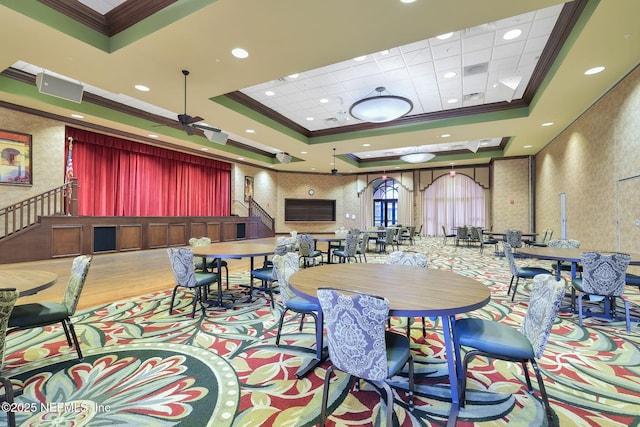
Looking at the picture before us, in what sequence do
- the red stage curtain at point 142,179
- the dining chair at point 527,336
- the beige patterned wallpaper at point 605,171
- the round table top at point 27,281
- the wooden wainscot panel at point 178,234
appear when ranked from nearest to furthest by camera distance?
the dining chair at point 527,336 < the round table top at point 27,281 < the beige patterned wallpaper at point 605,171 < the red stage curtain at point 142,179 < the wooden wainscot panel at point 178,234

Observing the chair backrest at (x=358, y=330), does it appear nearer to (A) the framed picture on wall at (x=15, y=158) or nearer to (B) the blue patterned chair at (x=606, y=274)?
(B) the blue patterned chair at (x=606, y=274)

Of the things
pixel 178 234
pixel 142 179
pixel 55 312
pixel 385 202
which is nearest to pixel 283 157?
pixel 178 234

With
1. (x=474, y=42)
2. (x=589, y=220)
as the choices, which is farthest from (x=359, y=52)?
(x=589, y=220)

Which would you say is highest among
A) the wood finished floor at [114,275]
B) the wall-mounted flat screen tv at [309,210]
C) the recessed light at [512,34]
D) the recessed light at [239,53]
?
the recessed light at [512,34]

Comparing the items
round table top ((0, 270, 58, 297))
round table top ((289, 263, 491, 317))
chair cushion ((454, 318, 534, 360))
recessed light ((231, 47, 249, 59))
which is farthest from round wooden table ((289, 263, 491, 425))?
recessed light ((231, 47, 249, 59))

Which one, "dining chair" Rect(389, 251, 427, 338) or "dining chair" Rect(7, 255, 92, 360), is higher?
"dining chair" Rect(389, 251, 427, 338)

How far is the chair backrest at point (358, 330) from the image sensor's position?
1.43 meters

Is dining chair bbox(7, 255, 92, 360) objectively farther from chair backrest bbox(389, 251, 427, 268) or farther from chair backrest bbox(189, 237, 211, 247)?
chair backrest bbox(389, 251, 427, 268)

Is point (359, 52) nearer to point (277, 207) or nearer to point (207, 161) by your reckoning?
point (207, 161)

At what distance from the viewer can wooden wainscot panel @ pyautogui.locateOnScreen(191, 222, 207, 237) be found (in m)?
10.8

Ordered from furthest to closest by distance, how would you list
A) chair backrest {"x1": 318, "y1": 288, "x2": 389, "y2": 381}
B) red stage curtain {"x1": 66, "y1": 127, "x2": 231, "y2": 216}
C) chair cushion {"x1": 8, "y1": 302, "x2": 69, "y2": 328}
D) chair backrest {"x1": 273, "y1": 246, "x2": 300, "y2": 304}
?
red stage curtain {"x1": 66, "y1": 127, "x2": 231, "y2": 216}
chair backrest {"x1": 273, "y1": 246, "x2": 300, "y2": 304}
chair cushion {"x1": 8, "y1": 302, "x2": 69, "y2": 328}
chair backrest {"x1": 318, "y1": 288, "x2": 389, "y2": 381}

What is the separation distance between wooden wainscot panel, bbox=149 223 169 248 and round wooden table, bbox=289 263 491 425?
8.90m

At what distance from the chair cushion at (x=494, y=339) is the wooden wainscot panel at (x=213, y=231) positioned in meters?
10.7

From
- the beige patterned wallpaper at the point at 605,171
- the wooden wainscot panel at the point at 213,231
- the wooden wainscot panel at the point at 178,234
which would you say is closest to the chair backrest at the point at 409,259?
the beige patterned wallpaper at the point at 605,171
